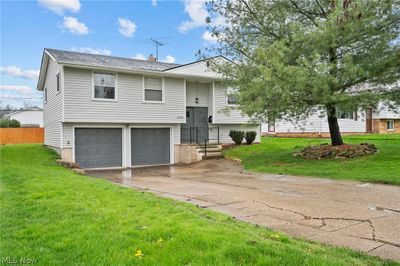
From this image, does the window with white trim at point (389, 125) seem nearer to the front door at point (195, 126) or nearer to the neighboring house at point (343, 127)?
the neighboring house at point (343, 127)

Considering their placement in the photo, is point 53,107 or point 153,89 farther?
point 153,89

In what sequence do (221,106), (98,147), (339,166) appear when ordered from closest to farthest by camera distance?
(339,166) < (98,147) < (221,106)

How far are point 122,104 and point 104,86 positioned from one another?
48.0 inches

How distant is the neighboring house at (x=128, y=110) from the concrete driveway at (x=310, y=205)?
6407 mm

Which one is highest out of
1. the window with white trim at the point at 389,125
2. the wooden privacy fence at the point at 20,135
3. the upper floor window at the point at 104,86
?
the upper floor window at the point at 104,86

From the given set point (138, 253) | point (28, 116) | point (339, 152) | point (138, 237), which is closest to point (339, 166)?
point (339, 152)

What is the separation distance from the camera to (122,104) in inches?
676

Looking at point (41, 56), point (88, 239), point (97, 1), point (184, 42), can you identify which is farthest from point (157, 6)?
point (88, 239)

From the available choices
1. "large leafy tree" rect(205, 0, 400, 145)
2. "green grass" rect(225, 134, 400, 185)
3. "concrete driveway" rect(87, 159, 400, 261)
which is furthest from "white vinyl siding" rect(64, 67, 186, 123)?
"concrete driveway" rect(87, 159, 400, 261)

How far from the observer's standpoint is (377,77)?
12570mm

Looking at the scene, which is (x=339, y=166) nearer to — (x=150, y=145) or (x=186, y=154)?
(x=186, y=154)

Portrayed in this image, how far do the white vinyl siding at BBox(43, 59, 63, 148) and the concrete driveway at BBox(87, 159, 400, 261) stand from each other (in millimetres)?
7835

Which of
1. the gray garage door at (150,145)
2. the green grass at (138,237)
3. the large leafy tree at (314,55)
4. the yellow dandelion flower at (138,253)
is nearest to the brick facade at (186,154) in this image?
the gray garage door at (150,145)

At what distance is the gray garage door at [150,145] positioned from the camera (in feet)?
59.3
